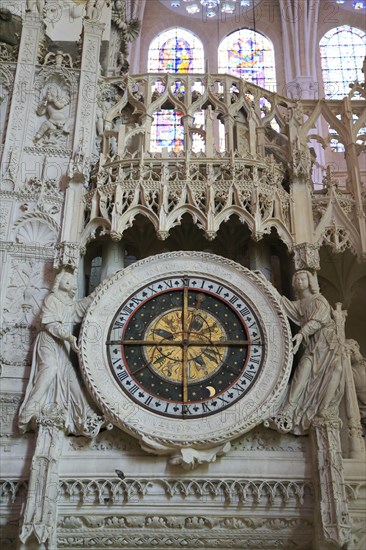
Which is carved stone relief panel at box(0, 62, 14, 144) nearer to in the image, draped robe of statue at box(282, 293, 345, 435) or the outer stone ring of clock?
the outer stone ring of clock

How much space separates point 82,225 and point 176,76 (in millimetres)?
2253

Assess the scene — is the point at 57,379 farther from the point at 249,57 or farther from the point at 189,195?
the point at 249,57

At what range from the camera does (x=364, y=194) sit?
28.0 ft

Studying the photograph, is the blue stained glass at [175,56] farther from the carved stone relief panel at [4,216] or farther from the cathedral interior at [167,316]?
the carved stone relief panel at [4,216]

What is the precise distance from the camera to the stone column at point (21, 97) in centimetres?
848

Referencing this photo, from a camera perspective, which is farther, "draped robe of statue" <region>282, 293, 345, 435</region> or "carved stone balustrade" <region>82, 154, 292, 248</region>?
"carved stone balustrade" <region>82, 154, 292, 248</region>

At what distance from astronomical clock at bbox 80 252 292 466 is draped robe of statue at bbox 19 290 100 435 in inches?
7.2

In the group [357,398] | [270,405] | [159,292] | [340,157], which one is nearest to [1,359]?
[159,292]

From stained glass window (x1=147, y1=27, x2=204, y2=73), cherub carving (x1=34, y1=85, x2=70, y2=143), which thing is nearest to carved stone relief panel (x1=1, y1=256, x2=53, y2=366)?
cherub carving (x1=34, y1=85, x2=70, y2=143)

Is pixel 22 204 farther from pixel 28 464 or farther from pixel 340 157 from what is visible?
pixel 340 157

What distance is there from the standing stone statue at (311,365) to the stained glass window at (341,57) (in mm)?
9591

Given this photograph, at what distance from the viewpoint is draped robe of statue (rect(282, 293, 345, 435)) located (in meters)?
7.06

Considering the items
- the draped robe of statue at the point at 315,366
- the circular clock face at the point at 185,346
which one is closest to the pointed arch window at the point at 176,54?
the circular clock face at the point at 185,346

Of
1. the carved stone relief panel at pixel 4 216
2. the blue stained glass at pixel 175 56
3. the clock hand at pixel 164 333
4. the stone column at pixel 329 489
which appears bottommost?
the stone column at pixel 329 489
